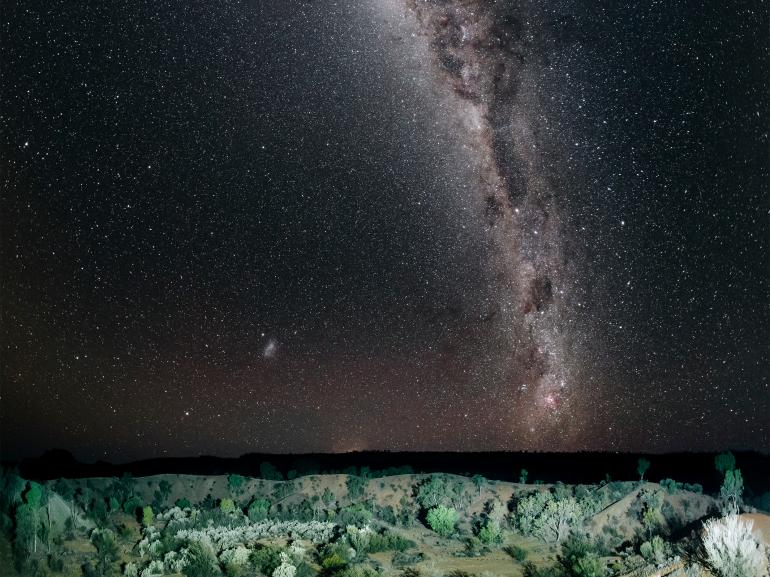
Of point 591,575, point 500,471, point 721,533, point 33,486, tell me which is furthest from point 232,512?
point 500,471

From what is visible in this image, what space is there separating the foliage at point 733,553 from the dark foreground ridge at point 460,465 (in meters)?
30.3

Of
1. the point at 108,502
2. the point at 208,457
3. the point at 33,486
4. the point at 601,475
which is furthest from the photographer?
the point at 208,457

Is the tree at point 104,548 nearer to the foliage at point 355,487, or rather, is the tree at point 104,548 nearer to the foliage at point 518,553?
the foliage at point 355,487

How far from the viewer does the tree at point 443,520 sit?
1031 inches

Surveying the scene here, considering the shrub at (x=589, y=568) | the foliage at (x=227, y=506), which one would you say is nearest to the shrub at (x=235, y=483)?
the foliage at (x=227, y=506)

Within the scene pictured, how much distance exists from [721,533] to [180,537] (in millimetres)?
18751

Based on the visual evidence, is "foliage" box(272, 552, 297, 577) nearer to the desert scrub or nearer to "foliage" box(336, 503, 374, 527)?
the desert scrub

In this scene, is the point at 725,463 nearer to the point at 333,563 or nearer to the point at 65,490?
the point at 333,563

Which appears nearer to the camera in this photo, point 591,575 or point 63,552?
point 591,575

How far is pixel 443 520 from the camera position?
2667cm

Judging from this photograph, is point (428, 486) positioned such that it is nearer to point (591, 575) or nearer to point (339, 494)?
point (339, 494)

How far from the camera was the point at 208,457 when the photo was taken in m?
70.9

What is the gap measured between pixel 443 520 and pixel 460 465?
1513 inches

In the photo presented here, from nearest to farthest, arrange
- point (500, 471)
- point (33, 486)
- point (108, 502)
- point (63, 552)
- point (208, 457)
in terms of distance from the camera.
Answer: point (63, 552)
point (33, 486)
point (108, 502)
point (500, 471)
point (208, 457)
